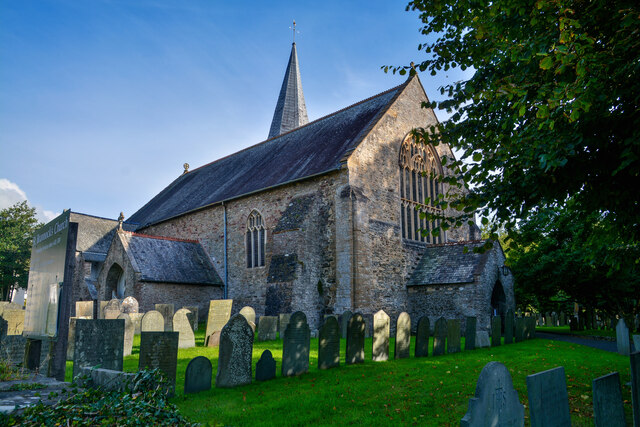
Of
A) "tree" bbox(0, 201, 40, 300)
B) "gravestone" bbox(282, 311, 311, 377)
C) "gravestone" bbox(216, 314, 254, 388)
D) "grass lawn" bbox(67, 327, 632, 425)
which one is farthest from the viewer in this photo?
"tree" bbox(0, 201, 40, 300)

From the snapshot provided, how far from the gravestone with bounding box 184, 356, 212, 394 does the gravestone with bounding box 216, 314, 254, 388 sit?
32 cm

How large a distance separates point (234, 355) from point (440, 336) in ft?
19.3

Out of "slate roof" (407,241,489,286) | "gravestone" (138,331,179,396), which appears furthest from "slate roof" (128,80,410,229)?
"gravestone" (138,331,179,396)

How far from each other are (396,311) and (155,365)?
12373mm

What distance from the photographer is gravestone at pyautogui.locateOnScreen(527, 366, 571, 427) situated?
3811 millimetres

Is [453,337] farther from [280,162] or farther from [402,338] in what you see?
[280,162]

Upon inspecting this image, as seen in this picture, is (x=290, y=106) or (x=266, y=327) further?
(x=290, y=106)

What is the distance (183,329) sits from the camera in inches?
470

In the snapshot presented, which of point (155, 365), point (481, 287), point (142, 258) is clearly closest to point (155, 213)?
point (142, 258)

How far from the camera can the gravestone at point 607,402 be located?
3.95m

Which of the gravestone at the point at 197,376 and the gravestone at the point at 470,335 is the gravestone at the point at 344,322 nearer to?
the gravestone at the point at 470,335

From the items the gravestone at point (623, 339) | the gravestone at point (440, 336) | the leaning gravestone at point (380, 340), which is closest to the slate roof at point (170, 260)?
the leaning gravestone at point (380, 340)

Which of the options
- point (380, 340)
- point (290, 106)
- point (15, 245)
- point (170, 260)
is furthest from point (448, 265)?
point (15, 245)

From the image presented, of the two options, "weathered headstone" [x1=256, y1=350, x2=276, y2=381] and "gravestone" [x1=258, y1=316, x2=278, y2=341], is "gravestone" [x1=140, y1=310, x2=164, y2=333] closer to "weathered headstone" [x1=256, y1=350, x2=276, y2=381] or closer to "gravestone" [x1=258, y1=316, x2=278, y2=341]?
"gravestone" [x1=258, y1=316, x2=278, y2=341]
